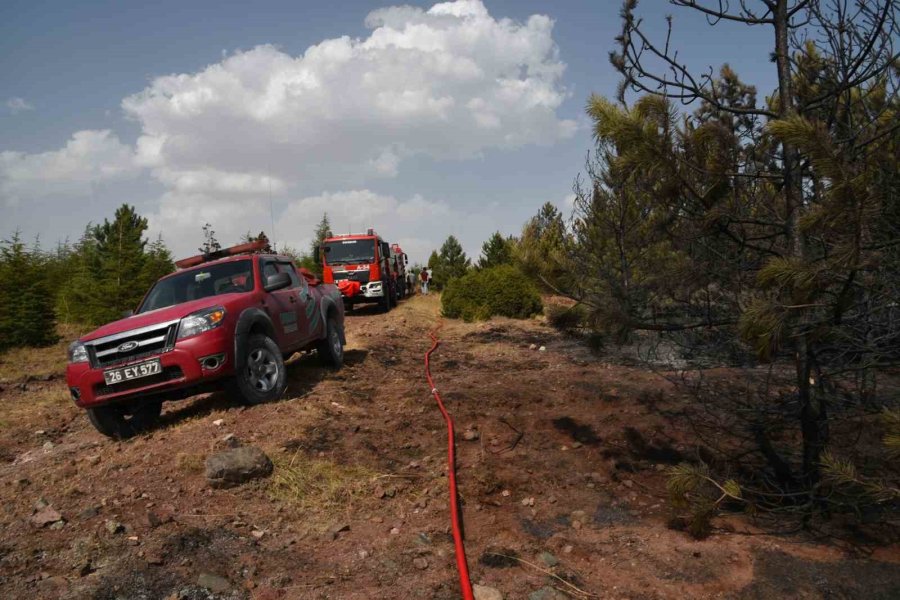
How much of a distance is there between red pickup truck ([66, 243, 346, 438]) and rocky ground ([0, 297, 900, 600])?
0.34m

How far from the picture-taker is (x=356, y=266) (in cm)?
1922

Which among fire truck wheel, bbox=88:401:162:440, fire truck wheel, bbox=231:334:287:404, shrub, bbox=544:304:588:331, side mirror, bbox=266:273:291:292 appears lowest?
fire truck wheel, bbox=88:401:162:440

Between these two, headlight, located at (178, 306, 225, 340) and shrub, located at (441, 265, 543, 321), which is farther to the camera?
shrub, located at (441, 265, 543, 321)

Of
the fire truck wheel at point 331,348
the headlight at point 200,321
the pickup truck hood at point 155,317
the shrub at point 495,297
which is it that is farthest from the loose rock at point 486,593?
the shrub at point 495,297

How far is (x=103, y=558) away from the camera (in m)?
3.38

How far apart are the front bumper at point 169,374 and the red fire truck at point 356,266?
13.2 metres

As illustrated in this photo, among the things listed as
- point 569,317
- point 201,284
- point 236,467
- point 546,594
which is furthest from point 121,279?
point 546,594

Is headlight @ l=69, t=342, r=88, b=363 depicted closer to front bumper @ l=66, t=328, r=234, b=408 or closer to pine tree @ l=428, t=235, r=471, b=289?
front bumper @ l=66, t=328, r=234, b=408

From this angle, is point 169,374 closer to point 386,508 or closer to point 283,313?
point 283,313

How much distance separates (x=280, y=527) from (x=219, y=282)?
3.81 m

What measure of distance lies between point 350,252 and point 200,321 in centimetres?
1381

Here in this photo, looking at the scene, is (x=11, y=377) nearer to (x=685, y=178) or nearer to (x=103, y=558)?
(x=103, y=558)

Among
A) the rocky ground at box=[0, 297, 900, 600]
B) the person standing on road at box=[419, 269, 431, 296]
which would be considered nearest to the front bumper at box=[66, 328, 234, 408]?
the rocky ground at box=[0, 297, 900, 600]

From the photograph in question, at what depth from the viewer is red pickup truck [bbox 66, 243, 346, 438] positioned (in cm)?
560
